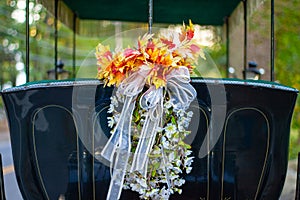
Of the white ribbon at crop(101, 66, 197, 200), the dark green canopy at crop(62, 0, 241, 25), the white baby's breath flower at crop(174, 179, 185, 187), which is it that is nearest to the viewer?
the white ribbon at crop(101, 66, 197, 200)

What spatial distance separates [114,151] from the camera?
1.99m

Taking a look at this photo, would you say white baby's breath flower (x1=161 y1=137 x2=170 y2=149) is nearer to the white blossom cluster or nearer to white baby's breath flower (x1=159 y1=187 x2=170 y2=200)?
the white blossom cluster

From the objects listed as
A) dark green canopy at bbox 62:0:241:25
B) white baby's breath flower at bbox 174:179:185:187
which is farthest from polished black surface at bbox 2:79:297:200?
dark green canopy at bbox 62:0:241:25

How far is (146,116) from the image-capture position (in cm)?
197

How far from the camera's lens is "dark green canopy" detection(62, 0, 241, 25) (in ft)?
15.0

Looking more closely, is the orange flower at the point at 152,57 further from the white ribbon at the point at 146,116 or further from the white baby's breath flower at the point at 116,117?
the white baby's breath flower at the point at 116,117

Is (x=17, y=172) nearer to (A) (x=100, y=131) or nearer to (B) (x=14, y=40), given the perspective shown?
(A) (x=100, y=131)

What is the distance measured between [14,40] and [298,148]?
11.8 metres

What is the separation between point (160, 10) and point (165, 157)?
3.19 meters

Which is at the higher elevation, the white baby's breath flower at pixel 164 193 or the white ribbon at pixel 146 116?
the white ribbon at pixel 146 116

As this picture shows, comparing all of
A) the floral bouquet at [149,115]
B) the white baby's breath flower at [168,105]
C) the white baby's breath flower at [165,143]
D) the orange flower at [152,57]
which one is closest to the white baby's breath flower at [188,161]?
the floral bouquet at [149,115]

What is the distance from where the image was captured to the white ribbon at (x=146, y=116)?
1.95 m

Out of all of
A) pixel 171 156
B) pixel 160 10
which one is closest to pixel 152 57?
pixel 171 156

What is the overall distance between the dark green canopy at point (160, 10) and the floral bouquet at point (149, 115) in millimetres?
2586
